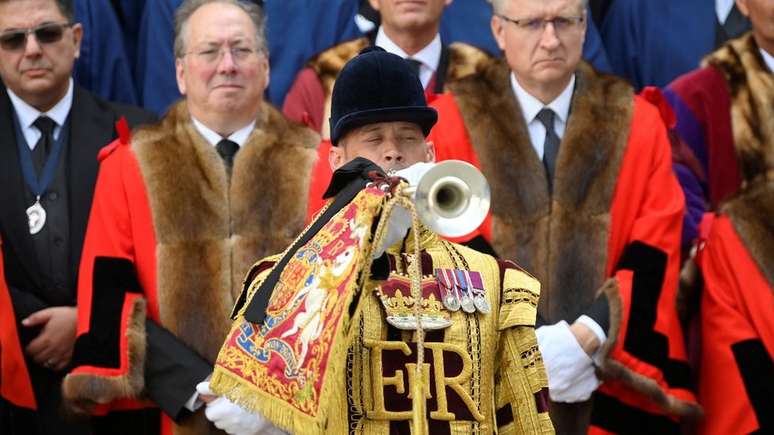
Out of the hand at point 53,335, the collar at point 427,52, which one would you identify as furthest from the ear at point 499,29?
the hand at point 53,335

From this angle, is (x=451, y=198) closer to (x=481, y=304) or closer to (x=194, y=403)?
(x=481, y=304)

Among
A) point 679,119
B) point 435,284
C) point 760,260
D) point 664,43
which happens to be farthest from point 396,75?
point 664,43

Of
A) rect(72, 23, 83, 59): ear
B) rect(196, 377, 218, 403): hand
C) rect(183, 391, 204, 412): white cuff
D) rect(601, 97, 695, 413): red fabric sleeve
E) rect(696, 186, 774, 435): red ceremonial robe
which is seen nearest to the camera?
rect(196, 377, 218, 403): hand

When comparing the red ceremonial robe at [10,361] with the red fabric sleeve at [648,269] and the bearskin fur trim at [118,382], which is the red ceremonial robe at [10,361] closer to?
the bearskin fur trim at [118,382]

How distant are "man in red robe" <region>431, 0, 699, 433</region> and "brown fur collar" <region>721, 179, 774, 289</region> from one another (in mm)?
280

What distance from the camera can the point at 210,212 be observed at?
19.9ft

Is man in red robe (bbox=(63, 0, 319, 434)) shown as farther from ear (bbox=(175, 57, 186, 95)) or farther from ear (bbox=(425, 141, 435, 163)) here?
ear (bbox=(425, 141, 435, 163))

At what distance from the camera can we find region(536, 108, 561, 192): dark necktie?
20.5 ft

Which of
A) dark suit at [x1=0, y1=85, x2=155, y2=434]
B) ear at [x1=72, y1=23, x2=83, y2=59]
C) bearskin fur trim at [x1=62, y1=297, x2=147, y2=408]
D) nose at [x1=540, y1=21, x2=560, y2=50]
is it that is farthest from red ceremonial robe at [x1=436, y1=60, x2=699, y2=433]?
ear at [x1=72, y1=23, x2=83, y2=59]

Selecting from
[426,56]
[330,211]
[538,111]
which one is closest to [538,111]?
[538,111]

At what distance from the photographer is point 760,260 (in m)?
6.21

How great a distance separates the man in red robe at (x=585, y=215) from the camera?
6.00 metres

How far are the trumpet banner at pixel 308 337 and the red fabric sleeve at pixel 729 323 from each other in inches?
109

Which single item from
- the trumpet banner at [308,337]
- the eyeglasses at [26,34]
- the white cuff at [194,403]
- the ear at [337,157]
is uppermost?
the eyeglasses at [26,34]
